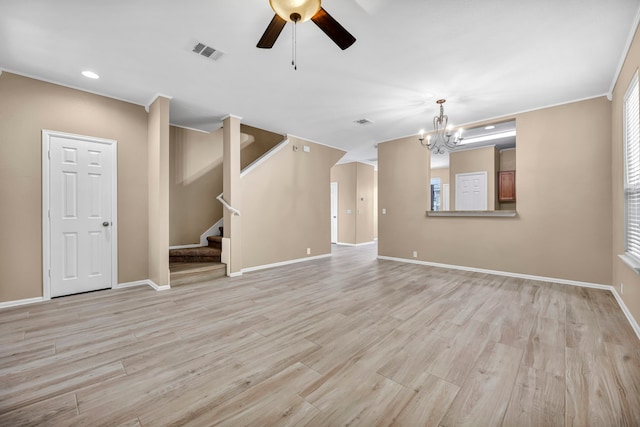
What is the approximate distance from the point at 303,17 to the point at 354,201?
7114 millimetres

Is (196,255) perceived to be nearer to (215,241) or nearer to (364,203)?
(215,241)

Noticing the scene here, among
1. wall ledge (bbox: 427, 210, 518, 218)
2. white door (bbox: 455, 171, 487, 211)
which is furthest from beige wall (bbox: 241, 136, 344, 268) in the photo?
white door (bbox: 455, 171, 487, 211)

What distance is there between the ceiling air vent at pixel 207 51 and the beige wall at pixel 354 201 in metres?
6.37

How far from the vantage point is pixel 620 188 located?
10.5ft

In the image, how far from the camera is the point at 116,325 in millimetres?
2697

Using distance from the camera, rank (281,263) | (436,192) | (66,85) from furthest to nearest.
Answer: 1. (436,192)
2. (281,263)
3. (66,85)

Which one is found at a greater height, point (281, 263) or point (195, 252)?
point (195, 252)

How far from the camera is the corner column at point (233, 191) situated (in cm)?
473

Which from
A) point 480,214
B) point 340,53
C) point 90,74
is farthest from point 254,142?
point 480,214

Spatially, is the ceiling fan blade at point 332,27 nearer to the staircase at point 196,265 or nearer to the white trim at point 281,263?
the staircase at point 196,265

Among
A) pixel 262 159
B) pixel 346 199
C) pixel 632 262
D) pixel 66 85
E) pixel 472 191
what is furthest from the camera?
pixel 346 199

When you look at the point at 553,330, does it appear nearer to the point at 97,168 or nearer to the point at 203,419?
the point at 203,419

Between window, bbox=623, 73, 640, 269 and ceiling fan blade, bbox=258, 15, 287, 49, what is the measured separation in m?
3.29

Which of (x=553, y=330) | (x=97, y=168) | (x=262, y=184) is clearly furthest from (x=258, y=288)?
(x=553, y=330)
